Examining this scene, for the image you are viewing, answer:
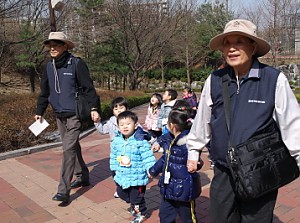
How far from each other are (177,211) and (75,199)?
1.61 m

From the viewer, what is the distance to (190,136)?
229 cm

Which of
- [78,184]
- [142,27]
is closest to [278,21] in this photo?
[142,27]

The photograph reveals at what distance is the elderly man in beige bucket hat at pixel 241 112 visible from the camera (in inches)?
76.1

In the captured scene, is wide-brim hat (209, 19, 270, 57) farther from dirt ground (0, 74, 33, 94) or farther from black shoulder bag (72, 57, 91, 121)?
dirt ground (0, 74, 33, 94)

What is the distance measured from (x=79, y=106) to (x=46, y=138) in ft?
12.4

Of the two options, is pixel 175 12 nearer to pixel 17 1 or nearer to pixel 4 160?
pixel 17 1

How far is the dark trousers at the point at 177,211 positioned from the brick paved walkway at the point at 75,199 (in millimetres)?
538

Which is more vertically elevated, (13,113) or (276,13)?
(276,13)

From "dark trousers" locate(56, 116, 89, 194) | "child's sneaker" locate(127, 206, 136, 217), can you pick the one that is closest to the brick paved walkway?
"child's sneaker" locate(127, 206, 136, 217)

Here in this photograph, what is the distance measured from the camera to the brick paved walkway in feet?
11.5

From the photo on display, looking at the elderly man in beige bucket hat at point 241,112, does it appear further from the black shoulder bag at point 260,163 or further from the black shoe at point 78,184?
the black shoe at point 78,184

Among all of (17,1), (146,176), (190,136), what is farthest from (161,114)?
(17,1)

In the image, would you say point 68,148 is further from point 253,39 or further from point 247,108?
point 253,39

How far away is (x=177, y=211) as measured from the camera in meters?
2.90
